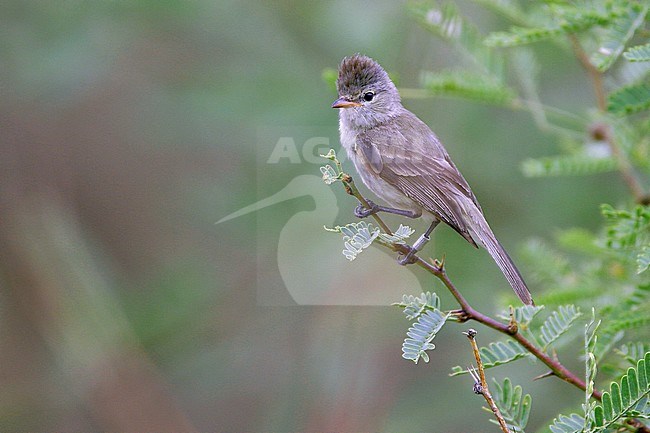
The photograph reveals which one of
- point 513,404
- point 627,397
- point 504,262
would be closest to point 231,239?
point 504,262

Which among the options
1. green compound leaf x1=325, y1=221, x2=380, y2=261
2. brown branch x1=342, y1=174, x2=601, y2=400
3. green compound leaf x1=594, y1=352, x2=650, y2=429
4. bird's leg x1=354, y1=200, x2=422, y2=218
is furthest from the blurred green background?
green compound leaf x1=594, y1=352, x2=650, y2=429

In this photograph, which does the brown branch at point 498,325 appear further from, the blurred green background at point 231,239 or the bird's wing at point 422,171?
the blurred green background at point 231,239

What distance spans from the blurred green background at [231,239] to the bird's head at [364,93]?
0.66m

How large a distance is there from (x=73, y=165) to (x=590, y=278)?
476 cm

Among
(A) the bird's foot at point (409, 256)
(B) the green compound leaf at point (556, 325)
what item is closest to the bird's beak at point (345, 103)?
(A) the bird's foot at point (409, 256)

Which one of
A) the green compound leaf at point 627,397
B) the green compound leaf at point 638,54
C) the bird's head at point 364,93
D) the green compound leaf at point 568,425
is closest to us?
the green compound leaf at point 627,397

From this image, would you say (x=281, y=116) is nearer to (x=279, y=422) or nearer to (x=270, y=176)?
(x=270, y=176)

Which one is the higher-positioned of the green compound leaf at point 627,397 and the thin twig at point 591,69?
the thin twig at point 591,69

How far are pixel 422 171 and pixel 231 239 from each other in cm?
295

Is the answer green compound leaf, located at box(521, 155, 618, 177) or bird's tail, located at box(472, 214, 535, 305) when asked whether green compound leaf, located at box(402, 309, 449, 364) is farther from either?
green compound leaf, located at box(521, 155, 618, 177)

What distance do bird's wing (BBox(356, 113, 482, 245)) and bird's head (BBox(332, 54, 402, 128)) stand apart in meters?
0.14

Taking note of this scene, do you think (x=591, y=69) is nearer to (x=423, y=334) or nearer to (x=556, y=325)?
(x=556, y=325)

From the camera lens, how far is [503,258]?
3.03 meters

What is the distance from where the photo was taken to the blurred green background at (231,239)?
206 inches
